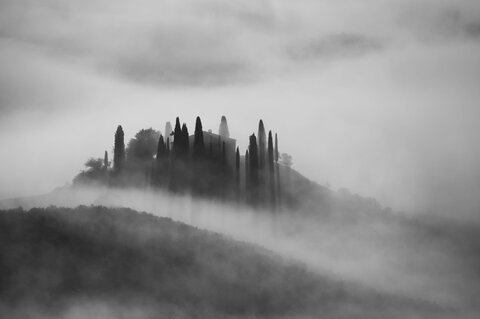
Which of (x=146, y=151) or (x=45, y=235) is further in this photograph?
(x=146, y=151)

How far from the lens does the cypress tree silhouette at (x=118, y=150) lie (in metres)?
90.6

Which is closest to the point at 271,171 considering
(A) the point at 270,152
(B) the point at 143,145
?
(A) the point at 270,152

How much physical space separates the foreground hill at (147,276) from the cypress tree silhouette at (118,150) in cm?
2382

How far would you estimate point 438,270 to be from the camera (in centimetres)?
8988

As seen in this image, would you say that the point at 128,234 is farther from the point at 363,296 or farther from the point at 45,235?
the point at 363,296

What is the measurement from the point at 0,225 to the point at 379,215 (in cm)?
6952

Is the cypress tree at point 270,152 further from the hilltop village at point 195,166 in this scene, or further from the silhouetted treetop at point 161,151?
the silhouetted treetop at point 161,151

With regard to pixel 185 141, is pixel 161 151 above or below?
below

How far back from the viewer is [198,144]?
89.1m

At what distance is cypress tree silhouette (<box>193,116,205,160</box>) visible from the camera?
88000 mm

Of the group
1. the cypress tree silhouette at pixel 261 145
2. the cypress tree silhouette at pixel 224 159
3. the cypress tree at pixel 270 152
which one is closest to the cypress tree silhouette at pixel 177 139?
the cypress tree silhouette at pixel 224 159

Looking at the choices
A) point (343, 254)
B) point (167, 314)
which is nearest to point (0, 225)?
point (167, 314)

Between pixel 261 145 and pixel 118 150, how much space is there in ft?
72.8

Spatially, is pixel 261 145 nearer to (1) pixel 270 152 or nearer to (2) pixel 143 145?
(1) pixel 270 152
